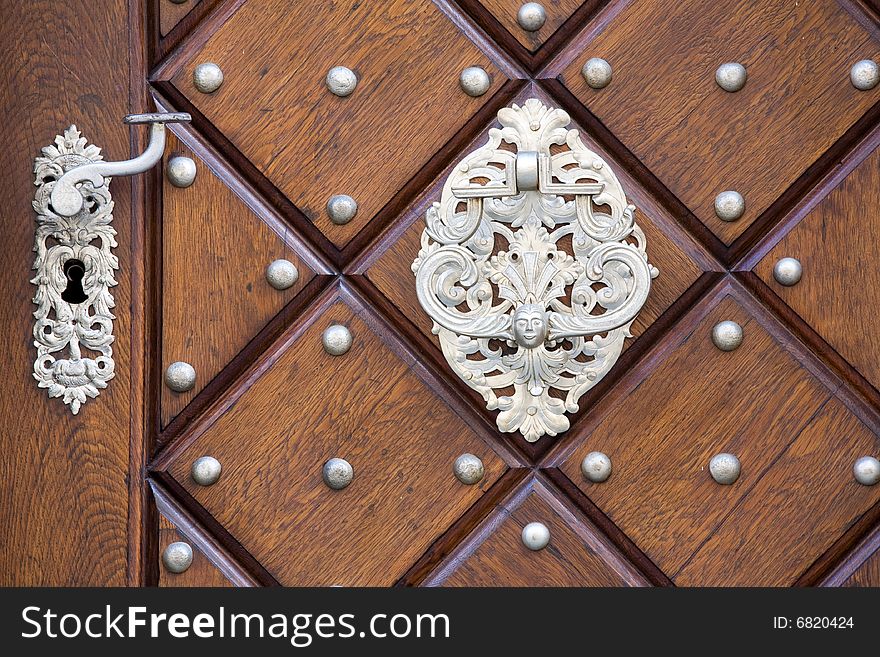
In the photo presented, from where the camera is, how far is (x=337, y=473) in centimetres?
143

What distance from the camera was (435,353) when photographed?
1.45m

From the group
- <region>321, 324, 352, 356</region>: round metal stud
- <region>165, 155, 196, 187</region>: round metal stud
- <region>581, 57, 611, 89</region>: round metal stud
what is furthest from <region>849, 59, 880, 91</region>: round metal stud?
<region>165, 155, 196, 187</region>: round metal stud

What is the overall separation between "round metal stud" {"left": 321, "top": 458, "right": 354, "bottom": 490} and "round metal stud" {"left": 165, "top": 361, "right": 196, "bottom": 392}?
0.17 m

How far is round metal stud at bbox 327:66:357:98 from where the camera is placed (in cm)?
146

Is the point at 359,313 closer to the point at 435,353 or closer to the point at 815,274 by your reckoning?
the point at 435,353

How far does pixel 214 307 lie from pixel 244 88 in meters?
0.24

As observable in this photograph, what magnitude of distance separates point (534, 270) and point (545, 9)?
28cm

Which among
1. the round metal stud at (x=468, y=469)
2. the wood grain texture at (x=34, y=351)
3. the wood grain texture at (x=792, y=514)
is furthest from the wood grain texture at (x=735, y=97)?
the wood grain texture at (x=34, y=351)

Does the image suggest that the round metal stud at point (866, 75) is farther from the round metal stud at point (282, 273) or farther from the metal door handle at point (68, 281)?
the metal door handle at point (68, 281)

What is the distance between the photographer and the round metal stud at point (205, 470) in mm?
1437

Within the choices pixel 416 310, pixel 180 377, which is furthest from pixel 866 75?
pixel 180 377

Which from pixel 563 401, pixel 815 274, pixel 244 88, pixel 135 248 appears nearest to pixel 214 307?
pixel 135 248

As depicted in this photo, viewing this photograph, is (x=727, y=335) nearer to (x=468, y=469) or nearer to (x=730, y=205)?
(x=730, y=205)

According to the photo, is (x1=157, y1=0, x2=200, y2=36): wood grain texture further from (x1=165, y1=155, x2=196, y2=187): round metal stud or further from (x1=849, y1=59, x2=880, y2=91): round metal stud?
(x1=849, y1=59, x2=880, y2=91): round metal stud
